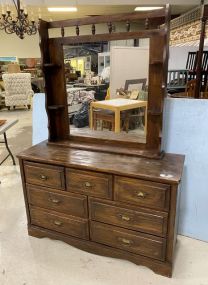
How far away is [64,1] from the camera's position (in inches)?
204

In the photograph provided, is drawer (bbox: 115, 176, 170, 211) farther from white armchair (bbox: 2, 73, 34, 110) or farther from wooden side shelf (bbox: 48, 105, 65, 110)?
white armchair (bbox: 2, 73, 34, 110)

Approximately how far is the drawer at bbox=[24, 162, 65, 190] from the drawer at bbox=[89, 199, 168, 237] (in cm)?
27

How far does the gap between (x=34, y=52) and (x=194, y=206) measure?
28.2ft

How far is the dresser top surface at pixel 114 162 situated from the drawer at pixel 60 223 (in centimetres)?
43

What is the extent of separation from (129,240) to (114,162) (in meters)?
0.53

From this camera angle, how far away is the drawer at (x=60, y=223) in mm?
1737

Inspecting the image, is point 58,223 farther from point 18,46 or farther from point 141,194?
point 18,46

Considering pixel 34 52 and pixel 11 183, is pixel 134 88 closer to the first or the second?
pixel 11 183

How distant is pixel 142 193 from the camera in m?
1.45

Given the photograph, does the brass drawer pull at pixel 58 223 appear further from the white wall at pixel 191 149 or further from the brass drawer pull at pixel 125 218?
the white wall at pixel 191 149

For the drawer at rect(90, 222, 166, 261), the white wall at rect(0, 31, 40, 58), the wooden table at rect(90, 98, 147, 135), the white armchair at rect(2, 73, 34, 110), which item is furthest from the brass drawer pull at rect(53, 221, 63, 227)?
the white wall at rect(0, 31, 40, 58)

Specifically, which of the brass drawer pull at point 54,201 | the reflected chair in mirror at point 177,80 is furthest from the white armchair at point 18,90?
the brass drawer pull at point 54,201

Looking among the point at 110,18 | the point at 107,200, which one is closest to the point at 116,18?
the point at 110,18

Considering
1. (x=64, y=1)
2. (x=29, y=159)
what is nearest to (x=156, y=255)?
(x=29, y=159)
